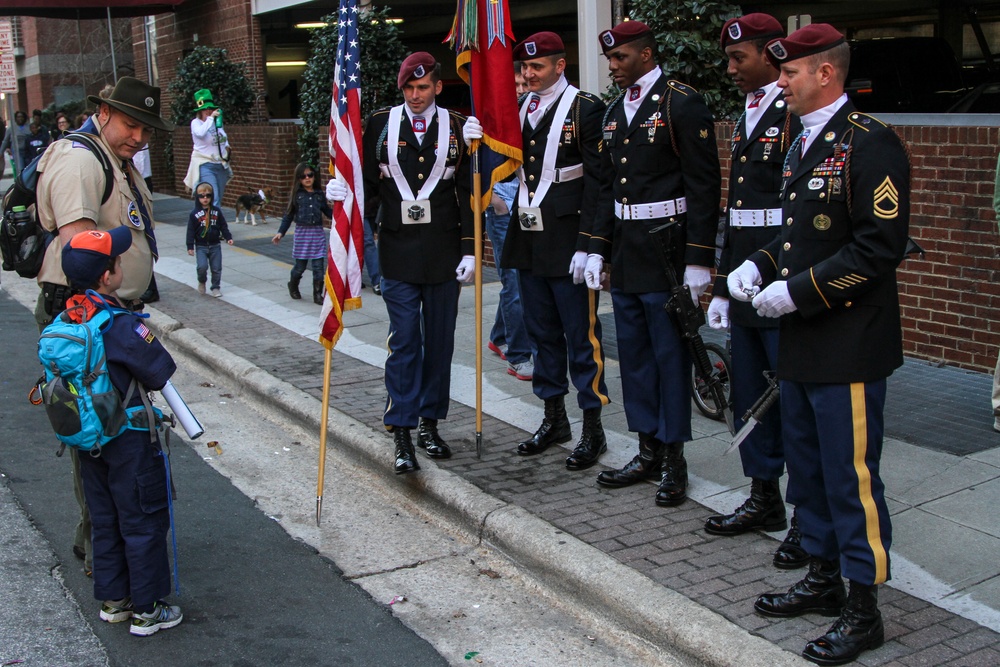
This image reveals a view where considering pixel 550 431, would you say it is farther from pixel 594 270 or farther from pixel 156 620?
pixel 156 620

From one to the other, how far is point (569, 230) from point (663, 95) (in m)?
0.99

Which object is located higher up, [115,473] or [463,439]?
[115,473]

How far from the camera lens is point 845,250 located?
373 centimetres

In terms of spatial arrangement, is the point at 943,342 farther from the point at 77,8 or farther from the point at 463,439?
the point at 77,8

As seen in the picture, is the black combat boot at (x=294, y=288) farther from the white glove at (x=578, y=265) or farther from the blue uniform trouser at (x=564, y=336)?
the white glove at (x=578, y=265)

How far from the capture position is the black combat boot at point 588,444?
5992 mm

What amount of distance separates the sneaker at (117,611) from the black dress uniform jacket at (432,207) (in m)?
2.34

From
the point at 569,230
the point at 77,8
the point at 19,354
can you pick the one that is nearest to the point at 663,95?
the point at 569,230

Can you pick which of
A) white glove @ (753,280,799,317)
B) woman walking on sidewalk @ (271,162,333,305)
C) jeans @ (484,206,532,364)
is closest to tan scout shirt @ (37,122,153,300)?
white glove @ (753,280,799,317)

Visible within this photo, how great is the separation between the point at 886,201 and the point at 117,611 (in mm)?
3402

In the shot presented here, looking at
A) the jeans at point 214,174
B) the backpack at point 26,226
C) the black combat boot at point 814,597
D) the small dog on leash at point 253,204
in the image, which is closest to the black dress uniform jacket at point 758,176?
the black combat boot at point 814,597

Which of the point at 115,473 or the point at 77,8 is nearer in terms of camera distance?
the point at 115,473

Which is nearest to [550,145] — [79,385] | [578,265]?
[578,265]

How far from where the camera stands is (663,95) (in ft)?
17.2
